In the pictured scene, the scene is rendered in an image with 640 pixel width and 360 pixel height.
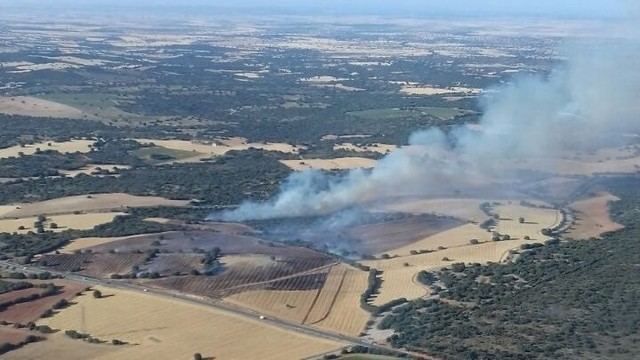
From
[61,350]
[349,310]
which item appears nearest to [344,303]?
[349,310]

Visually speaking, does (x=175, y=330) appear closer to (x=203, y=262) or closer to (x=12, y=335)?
(x=12, y=335)

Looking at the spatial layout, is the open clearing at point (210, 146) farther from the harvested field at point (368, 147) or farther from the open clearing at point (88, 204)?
the open clearing at point (88, 204)

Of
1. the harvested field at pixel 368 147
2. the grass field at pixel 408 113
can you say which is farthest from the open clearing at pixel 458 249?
the grass field at pixel 408 113

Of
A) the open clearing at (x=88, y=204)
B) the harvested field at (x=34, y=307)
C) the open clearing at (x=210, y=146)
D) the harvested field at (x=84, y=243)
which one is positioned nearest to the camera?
the harvested field at (x=34, y=307)

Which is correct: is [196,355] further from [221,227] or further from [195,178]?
[195,178]

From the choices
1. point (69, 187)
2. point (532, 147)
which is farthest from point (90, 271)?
point (532, 147)

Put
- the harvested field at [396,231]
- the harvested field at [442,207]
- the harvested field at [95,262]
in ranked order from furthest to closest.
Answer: the harvested field at [442,207] < the harvested field at [396,231] < the harvested field at [95,262]

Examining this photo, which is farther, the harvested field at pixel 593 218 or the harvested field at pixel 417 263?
the harvested field at pixel 593 218

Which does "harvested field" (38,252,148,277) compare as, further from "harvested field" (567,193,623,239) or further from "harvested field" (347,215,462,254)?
"harvested field" (567,193,623,239)

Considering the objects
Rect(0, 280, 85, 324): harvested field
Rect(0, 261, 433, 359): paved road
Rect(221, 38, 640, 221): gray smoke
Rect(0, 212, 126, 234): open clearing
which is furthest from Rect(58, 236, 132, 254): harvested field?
Rect(221, 38, 640, 221): gray smoke
